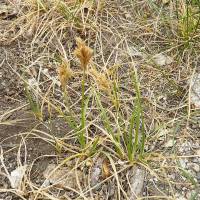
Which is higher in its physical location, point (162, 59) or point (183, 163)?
point (162, 59)

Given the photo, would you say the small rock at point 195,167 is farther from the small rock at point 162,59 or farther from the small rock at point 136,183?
the small rock at point 162,59

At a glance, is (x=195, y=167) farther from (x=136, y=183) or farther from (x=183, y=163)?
(x=136, y=183)

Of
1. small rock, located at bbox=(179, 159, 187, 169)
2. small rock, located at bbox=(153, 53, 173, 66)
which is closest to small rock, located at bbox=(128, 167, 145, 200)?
small rock, located at bbox=(179, 159, 187, 169)

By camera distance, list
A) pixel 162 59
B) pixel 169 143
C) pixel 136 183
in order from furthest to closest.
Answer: pixel 162 59, pixel 169 143, pixel 136 183

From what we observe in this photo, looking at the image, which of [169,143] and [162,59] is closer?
[169,143]

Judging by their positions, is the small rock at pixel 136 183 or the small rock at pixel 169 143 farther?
the small rock at pixel 169 143

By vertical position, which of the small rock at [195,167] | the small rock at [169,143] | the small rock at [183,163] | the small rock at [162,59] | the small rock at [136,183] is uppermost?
the small rock at [162,59]

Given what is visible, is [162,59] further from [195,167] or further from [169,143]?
[195,167]

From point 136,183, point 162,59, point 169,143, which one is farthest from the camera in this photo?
point 162,59

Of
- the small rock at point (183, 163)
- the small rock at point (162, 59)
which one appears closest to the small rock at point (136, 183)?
the small rock at point (183, 163)

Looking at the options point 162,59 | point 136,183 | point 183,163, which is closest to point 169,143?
point 183,163

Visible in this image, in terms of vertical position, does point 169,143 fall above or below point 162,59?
below

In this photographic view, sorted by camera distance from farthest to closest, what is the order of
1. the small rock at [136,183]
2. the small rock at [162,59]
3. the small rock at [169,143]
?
the small rock at [162,59]
the small rock at [169,143]
the small rock at [136,183]

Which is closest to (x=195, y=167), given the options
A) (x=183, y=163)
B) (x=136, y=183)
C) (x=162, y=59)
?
(x=183, y=163)
